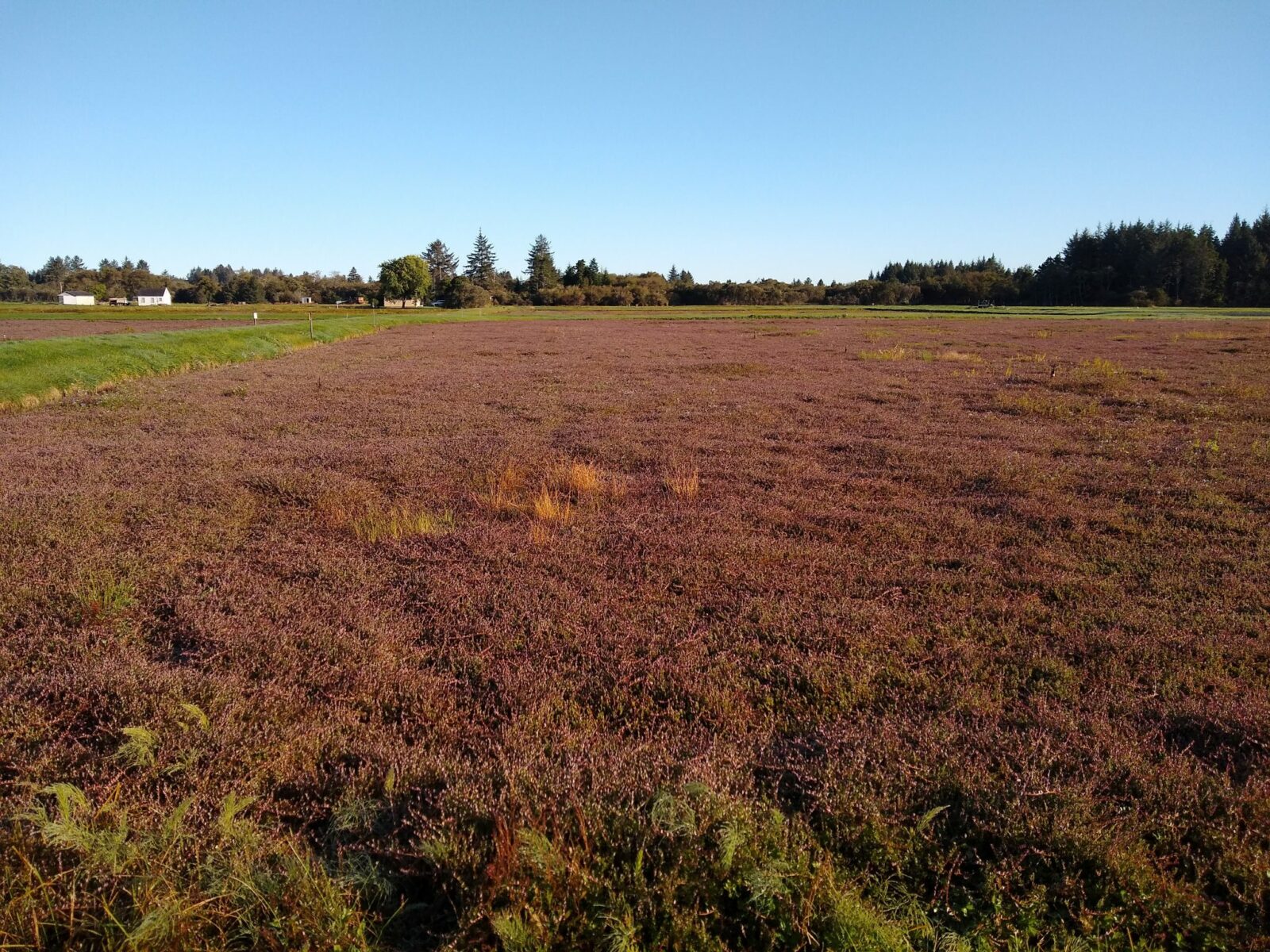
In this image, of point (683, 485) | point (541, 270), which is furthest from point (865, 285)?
point (683, 485)

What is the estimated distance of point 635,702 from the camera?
14.1 feet

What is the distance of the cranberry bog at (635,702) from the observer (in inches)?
107

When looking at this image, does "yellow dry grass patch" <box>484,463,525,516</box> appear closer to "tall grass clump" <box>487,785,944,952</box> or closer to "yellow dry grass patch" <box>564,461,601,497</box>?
"yellow dry grass patch" <box>564,461,601,497</box>

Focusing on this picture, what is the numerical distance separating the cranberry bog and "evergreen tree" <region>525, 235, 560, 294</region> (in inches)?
5379

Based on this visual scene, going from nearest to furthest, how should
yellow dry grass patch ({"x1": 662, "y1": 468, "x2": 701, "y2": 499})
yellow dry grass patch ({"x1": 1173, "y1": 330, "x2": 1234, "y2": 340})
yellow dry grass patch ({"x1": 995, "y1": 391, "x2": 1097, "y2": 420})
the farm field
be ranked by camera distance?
yellow dry grass patch ({"x1": 662, "y1": 468, "x2": 701, "y2": 499}), yellow dry grass patch ({"x1": 995, "y1": 391, "x2": 1097, "y2": 420}), yellow dry grass patch ({"x1": 1173, "y1": 330, "x2": 1234, "y2": 340}), the farm field

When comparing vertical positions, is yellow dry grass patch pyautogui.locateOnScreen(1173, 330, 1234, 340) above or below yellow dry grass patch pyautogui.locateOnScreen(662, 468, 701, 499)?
above

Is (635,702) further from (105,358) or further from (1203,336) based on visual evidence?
(1203,336)

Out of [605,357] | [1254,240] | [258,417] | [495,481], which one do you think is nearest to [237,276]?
[605,357]

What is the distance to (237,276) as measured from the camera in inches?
5453

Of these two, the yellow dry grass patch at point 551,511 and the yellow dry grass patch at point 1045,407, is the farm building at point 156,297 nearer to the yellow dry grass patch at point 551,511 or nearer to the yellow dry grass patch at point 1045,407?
the yellow dry grass patch at point 1045,407

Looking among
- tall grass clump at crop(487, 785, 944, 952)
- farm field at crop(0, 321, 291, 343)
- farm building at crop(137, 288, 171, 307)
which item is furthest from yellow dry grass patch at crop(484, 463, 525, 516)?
farm building at crop(137, 288, 171, 307)

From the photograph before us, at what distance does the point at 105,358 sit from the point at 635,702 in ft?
89.7

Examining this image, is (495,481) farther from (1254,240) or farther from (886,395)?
(1254,240)

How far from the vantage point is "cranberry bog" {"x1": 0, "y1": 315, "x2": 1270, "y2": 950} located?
2707 mm
